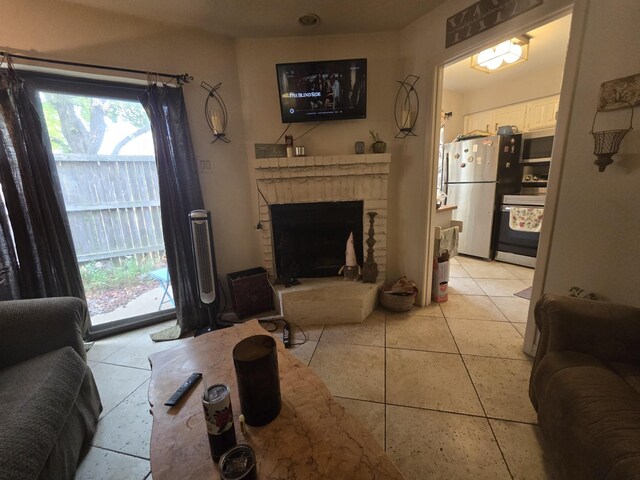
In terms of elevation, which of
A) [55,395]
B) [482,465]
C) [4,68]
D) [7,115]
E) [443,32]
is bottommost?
[482,465]

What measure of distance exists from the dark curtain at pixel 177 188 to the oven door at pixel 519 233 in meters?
3.61

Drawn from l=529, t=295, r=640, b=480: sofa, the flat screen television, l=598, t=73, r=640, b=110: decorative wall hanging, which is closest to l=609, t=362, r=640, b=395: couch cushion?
l=529, t=295, r=640, b=480: sofa

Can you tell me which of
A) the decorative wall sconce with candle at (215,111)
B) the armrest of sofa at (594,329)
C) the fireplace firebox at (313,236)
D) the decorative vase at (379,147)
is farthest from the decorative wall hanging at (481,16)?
the decorative wall sconce with candle at (215,111)

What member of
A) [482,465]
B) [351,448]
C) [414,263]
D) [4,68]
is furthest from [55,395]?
[414,263]

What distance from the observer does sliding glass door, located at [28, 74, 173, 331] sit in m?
1.96

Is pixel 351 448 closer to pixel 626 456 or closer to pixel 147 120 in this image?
pixel 626 456

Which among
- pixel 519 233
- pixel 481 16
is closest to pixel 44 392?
pixel 481 16

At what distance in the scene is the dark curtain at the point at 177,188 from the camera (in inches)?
79.6

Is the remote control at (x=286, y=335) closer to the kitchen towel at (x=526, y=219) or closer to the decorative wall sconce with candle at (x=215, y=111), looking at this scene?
the decorative wall sconce with candle at (x=215, y=111)

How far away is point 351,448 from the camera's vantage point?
721mm

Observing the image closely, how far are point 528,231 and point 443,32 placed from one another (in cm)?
249

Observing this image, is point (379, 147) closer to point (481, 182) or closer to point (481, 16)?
point (481, 16)

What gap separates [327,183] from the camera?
236cm

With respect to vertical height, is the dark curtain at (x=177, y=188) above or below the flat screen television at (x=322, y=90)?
below
